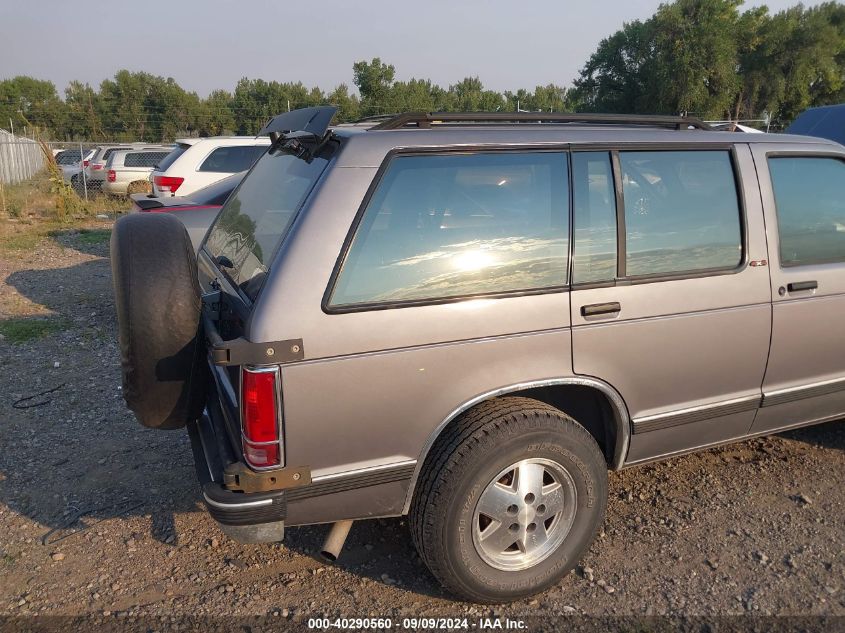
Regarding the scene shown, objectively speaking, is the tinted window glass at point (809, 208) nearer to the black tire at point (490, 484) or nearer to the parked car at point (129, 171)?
the black tire at point (490, 484)

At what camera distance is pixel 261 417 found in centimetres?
236

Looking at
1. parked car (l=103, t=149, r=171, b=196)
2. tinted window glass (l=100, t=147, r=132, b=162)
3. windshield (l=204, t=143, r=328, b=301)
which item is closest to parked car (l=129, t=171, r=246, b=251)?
windshield (l=204, t=143, r=328, b=301)

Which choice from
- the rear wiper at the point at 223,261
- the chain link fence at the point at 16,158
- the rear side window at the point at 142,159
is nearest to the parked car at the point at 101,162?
the rear side window at the point at 142,159

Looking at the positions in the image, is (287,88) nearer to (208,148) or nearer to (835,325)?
(208,148)

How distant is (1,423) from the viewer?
14.9 feet

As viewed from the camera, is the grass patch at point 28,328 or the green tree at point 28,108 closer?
the grass patch at point 28,328

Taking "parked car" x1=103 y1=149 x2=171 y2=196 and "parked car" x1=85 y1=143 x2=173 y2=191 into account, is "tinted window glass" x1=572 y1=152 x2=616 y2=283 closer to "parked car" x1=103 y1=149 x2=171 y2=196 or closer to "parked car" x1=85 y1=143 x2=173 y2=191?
"parked car" x1=103 y1=149 x2=171 y2=196

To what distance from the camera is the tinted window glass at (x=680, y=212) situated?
299 cm

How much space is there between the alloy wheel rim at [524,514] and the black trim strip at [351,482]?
1.13 feet

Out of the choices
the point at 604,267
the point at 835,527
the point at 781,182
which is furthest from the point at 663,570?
the point at 781,182

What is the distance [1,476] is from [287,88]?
4667 cm

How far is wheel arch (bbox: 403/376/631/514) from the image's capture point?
2637 millimetres

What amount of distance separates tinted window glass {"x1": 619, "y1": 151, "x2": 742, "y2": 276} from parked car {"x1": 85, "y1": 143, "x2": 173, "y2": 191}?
706 inches

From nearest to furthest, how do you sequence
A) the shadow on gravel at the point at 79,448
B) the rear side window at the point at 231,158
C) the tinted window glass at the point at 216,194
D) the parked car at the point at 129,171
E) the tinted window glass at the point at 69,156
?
the shadow on gravel at the point at 79,448 → the tinted window glass at the point at 216,194 → the rear side window at the point at 231,158 → the parked car at the point at 129,171 → the tinted window glass at the point at 69,156
